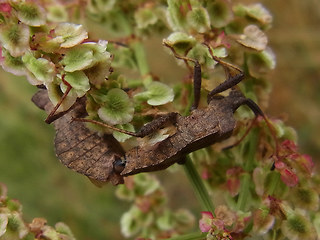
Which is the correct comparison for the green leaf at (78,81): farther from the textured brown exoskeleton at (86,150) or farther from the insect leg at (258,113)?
the insect leg at (258,113)

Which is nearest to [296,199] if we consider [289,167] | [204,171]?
[289,167]

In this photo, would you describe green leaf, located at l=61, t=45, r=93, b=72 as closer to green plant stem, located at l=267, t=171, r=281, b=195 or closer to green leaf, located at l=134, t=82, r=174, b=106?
green leaf, located at l=134, t=82, r=174, b=106

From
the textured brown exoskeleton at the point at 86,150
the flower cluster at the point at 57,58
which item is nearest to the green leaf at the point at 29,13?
the flower cluster at the point at 57,58

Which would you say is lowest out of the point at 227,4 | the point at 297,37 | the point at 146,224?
the point at 297,37

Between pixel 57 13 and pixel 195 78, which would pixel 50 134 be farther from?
pixel 195 78

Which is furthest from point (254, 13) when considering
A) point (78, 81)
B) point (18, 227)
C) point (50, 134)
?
point (50, 134)

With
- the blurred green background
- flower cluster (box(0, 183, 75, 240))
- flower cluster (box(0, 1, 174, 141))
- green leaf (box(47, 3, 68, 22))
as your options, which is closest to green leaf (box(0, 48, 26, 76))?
flower cluster (box(0, 1, 174, 141))

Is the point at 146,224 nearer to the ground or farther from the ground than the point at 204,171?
nearer to the ground

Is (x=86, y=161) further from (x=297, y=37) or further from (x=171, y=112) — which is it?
(x=297, y=37)
